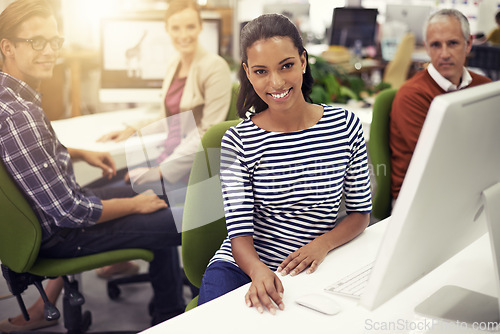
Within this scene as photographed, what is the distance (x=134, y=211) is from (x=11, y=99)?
21.1 inches

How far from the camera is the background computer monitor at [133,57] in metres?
2.53

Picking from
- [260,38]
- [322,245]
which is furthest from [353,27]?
[322,245]

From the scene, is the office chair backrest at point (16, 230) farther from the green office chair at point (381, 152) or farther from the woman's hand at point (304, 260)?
the green office chair at point (381, 152)

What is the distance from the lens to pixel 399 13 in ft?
18.5

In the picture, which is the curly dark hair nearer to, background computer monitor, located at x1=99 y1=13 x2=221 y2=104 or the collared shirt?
the collared shirt

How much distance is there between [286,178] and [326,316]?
408 mm

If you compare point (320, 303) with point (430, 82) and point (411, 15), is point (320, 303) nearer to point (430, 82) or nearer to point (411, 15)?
point (430, 82)

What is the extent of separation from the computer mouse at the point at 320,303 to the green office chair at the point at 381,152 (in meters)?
1.00

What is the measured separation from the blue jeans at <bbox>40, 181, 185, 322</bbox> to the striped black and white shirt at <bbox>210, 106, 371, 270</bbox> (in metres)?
0.41

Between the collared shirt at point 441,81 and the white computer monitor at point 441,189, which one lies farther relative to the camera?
the collared shirt at point 441,81

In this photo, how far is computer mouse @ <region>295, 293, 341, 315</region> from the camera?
920 mm

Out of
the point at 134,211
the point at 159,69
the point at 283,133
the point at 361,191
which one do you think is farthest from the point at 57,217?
the point at 159,69

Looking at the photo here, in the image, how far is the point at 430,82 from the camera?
1.97 metres

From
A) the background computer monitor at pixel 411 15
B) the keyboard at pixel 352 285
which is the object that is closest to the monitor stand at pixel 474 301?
the keyboard at pixel 352 285
